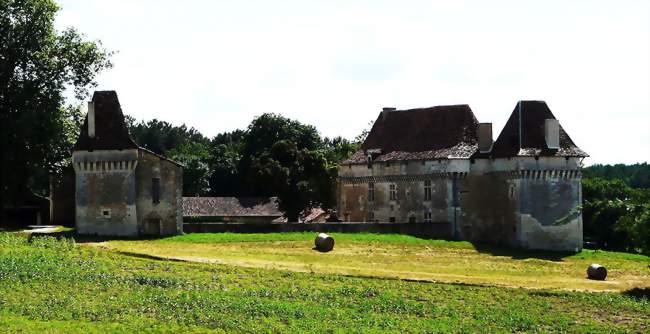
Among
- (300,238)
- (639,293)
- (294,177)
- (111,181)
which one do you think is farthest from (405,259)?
(294,177)

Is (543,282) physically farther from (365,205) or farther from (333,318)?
(365,205)

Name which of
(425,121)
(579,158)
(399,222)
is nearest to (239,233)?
(399,222)

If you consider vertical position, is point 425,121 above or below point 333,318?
above

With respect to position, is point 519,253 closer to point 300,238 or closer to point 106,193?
Answer: point 300,238

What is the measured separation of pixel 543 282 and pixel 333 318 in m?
16.6

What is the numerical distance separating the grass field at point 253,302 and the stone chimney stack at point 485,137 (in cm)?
2329

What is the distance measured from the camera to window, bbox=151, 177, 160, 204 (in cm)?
6241

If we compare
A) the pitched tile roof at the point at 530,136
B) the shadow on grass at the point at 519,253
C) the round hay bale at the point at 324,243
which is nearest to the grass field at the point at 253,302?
the round hay bale at the point at 324,243

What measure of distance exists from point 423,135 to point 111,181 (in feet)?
75.0

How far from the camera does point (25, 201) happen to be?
73.1 meters

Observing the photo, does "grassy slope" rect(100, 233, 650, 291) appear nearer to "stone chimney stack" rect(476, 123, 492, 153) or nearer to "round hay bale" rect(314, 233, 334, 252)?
"round hay bale" rect(314, 233, 334, 252)

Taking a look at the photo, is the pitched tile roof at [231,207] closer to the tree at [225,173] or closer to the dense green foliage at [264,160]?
the dense green foliage at [264,160]

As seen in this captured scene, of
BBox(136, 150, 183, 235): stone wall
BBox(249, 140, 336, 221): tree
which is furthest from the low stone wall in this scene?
BBox(249, 140, 336, 221): tree

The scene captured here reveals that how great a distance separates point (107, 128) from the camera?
61625 mm
